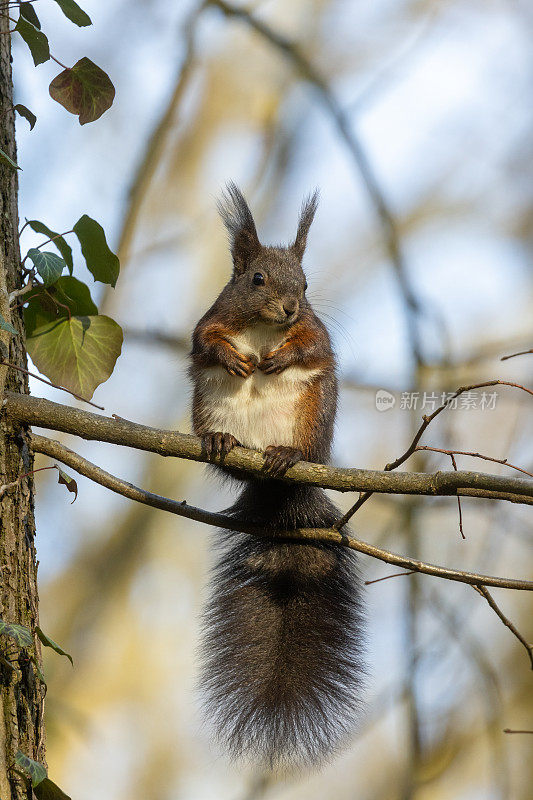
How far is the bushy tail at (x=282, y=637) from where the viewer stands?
6.26 feet

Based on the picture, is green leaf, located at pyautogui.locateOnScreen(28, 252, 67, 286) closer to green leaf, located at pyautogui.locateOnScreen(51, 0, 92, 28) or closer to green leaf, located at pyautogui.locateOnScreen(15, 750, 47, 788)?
green leaf, located at pyautogui.locateOnScreen(51, 0, 92, 28)

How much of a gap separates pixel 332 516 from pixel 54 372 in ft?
2.84

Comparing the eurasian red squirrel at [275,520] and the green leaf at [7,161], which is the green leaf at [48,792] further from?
the green leaf at [7,161]

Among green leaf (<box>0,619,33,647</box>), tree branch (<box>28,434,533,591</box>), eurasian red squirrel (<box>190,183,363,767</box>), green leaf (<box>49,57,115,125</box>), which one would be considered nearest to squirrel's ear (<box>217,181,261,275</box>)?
eurasian red squirrel (<box>190,183,363,767</box>)

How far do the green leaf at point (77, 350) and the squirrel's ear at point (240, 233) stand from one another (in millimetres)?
716

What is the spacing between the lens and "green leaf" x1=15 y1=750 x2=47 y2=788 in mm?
1325

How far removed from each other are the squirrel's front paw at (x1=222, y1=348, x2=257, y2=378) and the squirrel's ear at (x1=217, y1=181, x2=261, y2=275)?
0.42 meters

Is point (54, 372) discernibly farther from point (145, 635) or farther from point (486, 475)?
point (145, 635)

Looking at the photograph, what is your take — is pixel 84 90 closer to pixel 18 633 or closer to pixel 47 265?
pixel 47 265

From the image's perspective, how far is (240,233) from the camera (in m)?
2.51

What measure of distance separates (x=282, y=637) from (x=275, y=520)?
0.30 meters

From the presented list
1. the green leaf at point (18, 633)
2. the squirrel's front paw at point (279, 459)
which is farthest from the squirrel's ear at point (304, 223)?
the green leaf at point (18, 633)

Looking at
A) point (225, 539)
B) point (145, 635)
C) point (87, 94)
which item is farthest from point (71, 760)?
point (87, 94)

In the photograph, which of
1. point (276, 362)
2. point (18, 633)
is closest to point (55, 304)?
point (276, 362)
